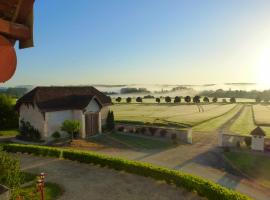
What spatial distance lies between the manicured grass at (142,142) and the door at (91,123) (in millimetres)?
2755

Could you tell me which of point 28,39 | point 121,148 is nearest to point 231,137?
point 121,148

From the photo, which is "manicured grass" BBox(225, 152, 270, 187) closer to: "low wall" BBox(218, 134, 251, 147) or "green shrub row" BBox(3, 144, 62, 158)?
"low wall" BBox(218, 134, 251, 147)

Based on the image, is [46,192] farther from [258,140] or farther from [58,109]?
[258,140]

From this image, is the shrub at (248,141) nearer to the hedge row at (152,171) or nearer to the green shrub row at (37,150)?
the hedge row at (152,171)

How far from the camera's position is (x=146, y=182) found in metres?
18.6

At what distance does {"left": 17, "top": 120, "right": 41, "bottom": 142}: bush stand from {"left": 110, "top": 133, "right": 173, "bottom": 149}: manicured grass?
10683 mm

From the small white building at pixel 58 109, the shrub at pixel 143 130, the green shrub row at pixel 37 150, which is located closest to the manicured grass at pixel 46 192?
the green shrub row at pixel 37 150

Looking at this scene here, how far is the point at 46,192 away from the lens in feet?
55.0

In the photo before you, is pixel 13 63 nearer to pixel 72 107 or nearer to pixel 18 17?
pixel 18 17

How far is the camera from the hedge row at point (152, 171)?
15.1 m

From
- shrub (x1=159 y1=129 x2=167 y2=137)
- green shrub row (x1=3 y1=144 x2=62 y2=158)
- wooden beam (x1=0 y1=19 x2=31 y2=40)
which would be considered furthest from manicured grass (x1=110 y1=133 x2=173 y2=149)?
wooden beam (x1=0 y1=19 x2=31 y2=40)

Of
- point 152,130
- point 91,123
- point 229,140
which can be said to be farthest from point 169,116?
point 229,140

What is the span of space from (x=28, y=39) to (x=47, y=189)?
14066mm

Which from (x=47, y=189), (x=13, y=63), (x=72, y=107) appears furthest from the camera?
(x=72, y=107)
